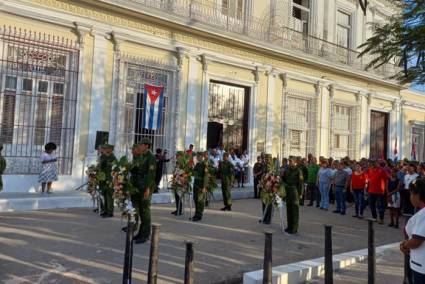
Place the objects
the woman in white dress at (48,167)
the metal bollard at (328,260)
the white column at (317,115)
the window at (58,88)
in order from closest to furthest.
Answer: the metal bollard at (328,260) → the woman in white dress at (48,167) → the window at (58,88) → the white column at (317,115)

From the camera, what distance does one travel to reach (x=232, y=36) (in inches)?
627

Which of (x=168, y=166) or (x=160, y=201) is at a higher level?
Answer: (x=168, y=166)

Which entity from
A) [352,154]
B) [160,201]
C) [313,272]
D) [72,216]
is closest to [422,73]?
[313,272]

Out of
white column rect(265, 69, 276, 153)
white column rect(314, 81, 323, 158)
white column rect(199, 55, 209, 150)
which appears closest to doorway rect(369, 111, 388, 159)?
white column rect(314, 81, 323, 158)

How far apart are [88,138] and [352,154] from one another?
13.8m

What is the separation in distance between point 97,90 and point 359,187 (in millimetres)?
8016

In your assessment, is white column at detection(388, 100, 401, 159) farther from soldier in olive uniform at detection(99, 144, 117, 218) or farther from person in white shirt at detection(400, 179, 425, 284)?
person in white shirt at detection(400, 179, 425, 284)

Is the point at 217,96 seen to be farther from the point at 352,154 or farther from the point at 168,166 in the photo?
the point at 352,154

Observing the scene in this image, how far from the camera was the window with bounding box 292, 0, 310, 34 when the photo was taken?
19.8 meters

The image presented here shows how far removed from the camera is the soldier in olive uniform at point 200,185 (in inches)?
391

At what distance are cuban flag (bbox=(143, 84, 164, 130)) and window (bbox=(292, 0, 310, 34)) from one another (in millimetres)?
8783

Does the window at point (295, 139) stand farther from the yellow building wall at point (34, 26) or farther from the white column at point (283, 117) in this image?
the yellow building wall at point (34, 26)

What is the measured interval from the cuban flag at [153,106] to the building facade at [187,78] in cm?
37

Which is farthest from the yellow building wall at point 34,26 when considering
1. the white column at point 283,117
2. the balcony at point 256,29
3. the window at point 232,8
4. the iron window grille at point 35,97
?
the white column at point 283,117
